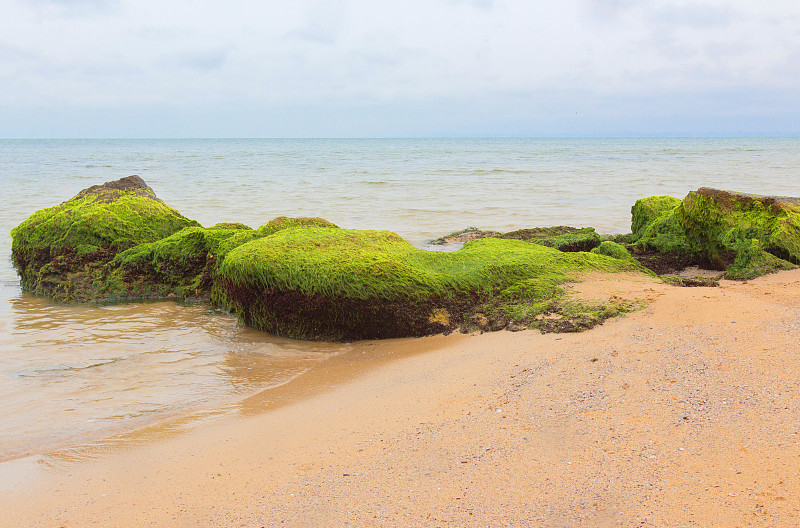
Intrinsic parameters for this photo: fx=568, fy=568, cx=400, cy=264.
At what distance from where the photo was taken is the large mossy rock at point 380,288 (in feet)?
16.7

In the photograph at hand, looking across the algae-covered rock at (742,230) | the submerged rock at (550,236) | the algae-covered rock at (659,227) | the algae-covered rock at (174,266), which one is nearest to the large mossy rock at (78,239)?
the algae-covered rock at (174,266)

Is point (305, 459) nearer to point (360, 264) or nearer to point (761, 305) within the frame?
point (360, 264)

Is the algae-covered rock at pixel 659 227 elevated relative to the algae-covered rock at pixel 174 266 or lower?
elevated

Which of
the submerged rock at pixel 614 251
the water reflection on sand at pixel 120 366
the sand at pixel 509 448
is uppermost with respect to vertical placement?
the submerged rock at pixel 614 251

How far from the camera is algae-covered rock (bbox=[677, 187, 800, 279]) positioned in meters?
5.93

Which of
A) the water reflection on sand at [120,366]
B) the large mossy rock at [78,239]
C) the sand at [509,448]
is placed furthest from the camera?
the large mossy rock at [78,239]

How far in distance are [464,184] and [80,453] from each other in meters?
20.1

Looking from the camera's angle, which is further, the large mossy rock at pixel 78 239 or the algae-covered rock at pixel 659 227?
the large mossy rock at pixel 78 239

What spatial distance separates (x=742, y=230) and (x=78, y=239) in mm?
8084

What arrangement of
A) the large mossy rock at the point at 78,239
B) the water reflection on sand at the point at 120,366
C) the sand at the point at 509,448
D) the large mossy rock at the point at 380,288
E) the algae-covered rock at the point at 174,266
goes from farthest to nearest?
1. the large mossy rock at the point at 78,239
2. the algae-covered rock at the point at 174,266
3. the large mossy rock at the point at 380,288
4. the water reflection on sand at the point at 120,366
5. the sand at the point at 509,448

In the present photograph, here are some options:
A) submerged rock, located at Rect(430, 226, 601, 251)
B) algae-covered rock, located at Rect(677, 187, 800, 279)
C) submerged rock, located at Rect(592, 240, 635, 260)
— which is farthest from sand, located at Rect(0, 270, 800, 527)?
submerged rock, located at Rect(430, 226, 601, 251)

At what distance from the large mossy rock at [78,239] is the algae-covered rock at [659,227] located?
654cm

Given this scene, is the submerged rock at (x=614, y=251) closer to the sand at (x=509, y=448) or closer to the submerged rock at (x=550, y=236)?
the submerged rock at (x=550, y=236)

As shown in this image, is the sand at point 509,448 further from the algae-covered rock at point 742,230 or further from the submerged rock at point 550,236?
the submerged rock at point 550,236
